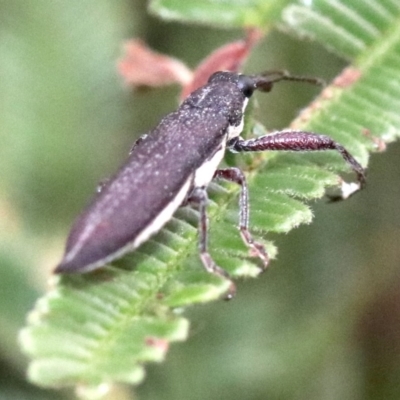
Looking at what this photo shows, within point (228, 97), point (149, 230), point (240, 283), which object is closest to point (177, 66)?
point (228, 97)

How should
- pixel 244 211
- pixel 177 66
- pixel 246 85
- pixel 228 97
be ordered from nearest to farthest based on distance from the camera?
pixel 244 211, pixel 228 97, pixel 246 85, pixel 177 66

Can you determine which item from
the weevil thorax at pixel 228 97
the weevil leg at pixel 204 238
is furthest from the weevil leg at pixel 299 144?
the weevil leg at pixel 204 238

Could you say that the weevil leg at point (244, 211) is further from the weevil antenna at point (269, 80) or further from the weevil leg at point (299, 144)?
the weevil antenna at point (269, 80)

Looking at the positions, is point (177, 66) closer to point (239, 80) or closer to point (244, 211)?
point (239, 80)

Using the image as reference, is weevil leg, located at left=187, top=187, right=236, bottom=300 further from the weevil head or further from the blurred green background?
the blurred green background

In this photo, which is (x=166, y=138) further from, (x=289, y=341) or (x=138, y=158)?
(x=289, y=341)

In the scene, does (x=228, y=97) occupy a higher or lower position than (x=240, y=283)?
higher
